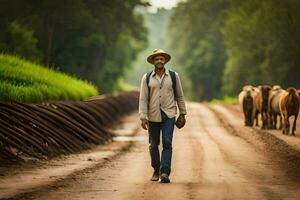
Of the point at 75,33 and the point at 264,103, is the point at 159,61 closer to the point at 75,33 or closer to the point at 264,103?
the point at 264,103

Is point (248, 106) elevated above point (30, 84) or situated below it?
above

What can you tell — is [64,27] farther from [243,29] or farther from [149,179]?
[149,179]

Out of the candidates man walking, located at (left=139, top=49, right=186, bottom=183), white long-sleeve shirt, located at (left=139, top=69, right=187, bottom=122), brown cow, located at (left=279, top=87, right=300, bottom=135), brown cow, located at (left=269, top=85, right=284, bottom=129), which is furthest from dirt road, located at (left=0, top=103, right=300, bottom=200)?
brown cow, located at (left=269, top=85, right=284, bottom=129)

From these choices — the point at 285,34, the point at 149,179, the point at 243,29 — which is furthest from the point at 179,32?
the point at 149,179

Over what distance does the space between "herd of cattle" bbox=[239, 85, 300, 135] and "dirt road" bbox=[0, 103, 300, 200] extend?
4.51m

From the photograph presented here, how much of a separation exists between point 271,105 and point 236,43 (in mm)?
35689

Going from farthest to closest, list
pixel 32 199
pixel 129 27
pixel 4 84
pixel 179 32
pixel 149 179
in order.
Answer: pixel 179 32, pixel 129 27, pixel 4 84, pixel 149 179, pixel 32 199

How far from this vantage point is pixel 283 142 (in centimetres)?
2112

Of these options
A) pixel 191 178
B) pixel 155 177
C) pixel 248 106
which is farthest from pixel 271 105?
pixel 155 177

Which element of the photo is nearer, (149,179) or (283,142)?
(149,179)

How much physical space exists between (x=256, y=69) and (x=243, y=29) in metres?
3.89

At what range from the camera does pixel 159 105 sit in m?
12.5

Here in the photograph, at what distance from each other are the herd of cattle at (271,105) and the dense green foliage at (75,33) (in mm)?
A: 10328

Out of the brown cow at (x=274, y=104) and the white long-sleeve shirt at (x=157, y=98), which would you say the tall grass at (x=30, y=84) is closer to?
the white long-sleeve shirt at (x=157, y=98)
